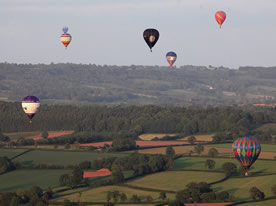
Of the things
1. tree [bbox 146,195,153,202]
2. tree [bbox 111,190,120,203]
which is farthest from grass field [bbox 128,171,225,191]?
tree [bbox 111,190,120,203]

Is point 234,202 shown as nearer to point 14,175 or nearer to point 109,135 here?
point 14,175

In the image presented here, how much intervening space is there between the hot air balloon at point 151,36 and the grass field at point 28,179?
70.6 feet

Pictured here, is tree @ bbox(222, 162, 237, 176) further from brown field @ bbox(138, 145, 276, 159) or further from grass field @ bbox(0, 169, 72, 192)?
grass field @ bbox(0, 169, 72, 192)

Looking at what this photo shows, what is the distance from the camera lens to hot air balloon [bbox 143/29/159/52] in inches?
3738

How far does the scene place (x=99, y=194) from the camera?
7838 cm

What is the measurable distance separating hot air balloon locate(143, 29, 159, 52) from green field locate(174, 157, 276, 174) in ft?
61.2

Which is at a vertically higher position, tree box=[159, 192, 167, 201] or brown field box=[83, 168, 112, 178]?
brown field box=[83, 168, 112, 178]

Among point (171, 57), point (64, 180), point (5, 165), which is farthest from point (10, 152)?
point (171, 57)

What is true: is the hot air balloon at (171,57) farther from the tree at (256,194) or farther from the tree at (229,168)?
the tree at (256,194)

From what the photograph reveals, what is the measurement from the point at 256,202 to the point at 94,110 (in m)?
118

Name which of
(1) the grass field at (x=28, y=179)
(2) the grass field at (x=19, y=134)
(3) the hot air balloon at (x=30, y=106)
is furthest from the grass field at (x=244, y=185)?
(2) the grass field at (x=19, y=134)

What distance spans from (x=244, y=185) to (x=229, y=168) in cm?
761

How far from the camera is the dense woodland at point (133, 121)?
150750mm

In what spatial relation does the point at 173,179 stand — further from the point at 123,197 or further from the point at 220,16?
the point at 220,16
